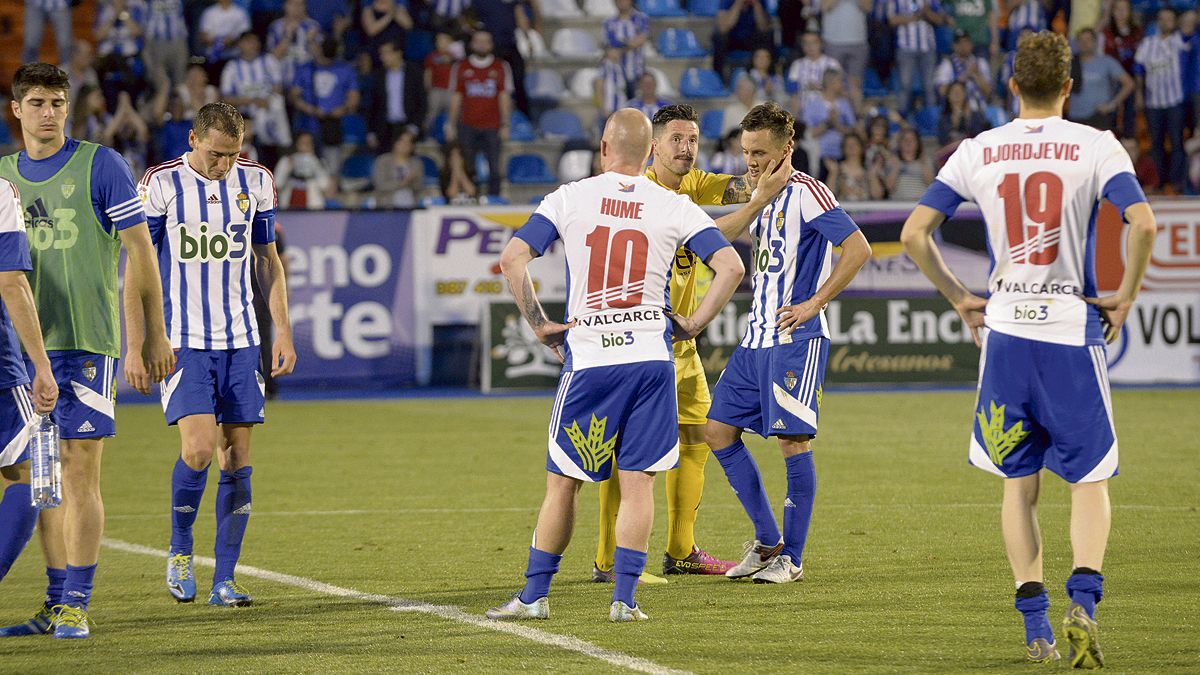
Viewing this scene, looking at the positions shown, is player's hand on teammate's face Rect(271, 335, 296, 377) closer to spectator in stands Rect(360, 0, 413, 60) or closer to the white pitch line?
the white pitch line

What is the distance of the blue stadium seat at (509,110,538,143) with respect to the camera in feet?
72.3

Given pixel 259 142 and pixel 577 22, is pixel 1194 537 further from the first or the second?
pixel 577 22

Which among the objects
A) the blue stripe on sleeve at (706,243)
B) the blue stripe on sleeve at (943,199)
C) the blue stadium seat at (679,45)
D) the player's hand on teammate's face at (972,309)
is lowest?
the player's hand on teammate's face at (972,309)

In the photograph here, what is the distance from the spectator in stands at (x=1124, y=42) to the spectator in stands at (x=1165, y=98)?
36 cm

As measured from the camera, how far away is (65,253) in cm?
634

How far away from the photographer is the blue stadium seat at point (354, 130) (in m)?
21.3

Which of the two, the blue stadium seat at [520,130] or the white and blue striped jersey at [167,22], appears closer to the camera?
the white and blue striped jersey at [167,22]

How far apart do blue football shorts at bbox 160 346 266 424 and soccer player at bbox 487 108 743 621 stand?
5.17 ft

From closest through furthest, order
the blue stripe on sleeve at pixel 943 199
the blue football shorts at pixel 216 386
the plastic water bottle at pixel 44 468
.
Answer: the blue stripe on sleeve at pixel 943 199
the plastic water bottle at pixel 44 468
the blue football shorts at pixel 216 386

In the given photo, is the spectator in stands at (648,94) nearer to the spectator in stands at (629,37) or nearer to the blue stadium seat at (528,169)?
the spectator in stands at (629,37)

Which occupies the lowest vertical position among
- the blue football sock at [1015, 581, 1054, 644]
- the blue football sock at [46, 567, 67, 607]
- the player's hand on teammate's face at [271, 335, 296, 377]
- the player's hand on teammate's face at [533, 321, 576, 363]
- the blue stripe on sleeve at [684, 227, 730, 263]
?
the blue football sock at [46, 567, 67, 607]

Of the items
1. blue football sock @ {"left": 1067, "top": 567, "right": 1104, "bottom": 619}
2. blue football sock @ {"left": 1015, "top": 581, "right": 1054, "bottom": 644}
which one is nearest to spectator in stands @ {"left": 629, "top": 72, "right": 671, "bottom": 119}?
blue football sock @ {"left": 1015, "top": 581, "right": 1054, "bottom": 644}

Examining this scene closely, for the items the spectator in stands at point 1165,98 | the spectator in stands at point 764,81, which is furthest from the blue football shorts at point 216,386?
the spectator in stands at point 1165,98

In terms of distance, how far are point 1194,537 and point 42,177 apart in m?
6.07
